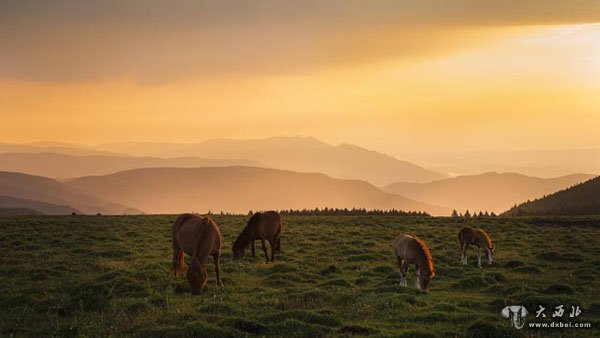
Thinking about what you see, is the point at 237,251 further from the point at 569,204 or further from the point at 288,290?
the point at 569,204

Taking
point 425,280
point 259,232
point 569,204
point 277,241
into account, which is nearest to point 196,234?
point 259,232

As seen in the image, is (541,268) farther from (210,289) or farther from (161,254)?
(161,254)

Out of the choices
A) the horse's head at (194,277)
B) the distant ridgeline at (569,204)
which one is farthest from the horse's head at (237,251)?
the distant ridgeline at (569,204)

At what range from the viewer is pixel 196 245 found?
1742 cm

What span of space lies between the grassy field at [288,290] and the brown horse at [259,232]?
0.77 metres

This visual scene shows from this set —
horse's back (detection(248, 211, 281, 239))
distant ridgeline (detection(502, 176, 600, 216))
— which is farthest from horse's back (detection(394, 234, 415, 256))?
distant ridgeline (detection(502, 176, 600, 216))

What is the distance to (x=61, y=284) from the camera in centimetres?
1866

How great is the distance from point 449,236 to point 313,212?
96.5 ft

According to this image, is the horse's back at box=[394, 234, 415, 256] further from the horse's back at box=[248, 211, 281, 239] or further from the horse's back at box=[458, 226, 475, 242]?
the horse's back at box=[248, 211, 281, 239]

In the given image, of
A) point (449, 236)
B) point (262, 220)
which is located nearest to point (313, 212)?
point (449, 236)

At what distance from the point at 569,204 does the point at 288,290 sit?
6468 centimetres

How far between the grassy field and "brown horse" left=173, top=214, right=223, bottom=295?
586 mm

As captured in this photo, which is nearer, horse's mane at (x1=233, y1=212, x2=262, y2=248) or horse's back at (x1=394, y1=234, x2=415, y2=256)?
horse's back at (x1=394, y1=234, x2=415, y2=256)

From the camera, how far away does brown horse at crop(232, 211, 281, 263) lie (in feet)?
81.0
